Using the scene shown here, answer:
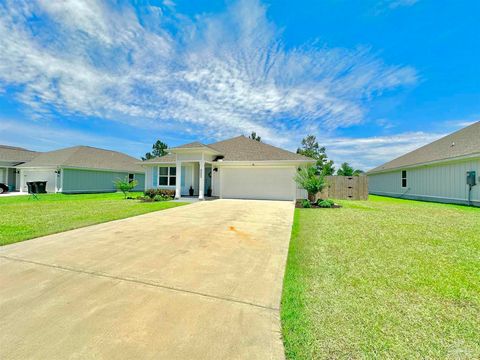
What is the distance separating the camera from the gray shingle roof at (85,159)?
20562 mm

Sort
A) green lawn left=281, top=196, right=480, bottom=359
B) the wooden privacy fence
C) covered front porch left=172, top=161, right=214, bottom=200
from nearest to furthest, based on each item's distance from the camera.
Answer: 1. green lawn left=281, top=196, right=480, bottom=359
2. covered front porch left=172, top=161, right=214, bottom=200
3. the wooden privacy fence

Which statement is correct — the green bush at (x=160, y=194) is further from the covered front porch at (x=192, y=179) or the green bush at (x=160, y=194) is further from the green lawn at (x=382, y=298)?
the green lawn at (x=382, y=298)

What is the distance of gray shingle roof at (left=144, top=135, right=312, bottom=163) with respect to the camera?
15.3 meters

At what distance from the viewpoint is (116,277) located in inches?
135

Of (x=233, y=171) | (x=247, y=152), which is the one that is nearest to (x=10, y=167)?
(x=233, y=171)

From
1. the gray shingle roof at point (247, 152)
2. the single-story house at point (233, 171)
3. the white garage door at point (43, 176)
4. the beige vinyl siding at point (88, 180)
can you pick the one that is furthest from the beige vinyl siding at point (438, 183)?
the white garage door at point (43, 176)

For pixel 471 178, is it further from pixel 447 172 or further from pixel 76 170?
pixel 76 170

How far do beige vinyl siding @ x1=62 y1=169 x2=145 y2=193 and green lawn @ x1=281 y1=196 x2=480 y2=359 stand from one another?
901 inches

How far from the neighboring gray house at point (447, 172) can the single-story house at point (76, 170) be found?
23.8 metres

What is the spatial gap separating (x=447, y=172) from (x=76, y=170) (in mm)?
31270

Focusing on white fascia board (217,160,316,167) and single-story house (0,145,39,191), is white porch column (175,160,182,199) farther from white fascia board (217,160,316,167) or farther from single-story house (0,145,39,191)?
single-story house (0,145,39,191)

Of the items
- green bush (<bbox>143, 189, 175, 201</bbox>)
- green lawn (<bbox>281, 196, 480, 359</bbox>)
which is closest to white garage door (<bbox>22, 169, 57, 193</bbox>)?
green bush (<bbox>143, 189, 175, 201</bbox>)

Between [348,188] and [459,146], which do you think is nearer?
[459,146]

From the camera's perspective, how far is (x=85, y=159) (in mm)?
22156
